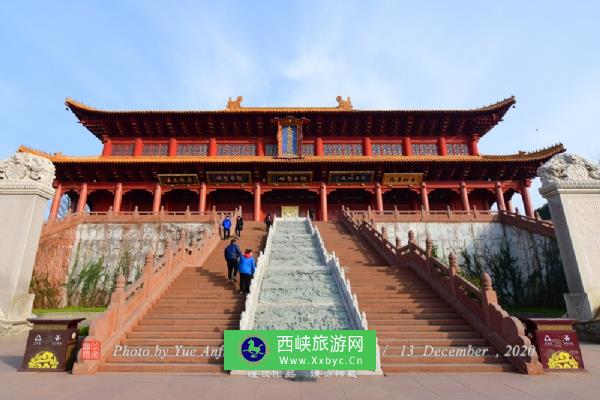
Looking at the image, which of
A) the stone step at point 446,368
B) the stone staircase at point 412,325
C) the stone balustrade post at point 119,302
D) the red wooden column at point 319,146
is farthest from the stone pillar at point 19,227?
the red wooden column at point 319,146

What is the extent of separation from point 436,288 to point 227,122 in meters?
19.6

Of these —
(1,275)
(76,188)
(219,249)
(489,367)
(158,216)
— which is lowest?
(489,367)

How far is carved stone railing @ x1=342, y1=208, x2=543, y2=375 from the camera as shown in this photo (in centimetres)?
570

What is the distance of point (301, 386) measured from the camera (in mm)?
4543

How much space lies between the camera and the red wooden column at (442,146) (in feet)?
79.0

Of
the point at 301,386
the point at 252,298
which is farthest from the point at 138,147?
Answer: the point at 301,386

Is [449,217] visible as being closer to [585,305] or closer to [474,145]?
[585,305]

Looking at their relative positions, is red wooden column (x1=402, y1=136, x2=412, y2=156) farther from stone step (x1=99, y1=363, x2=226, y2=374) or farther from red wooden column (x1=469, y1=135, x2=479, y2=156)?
stone step (x1=99, y1=363, x2=226, y2=374)

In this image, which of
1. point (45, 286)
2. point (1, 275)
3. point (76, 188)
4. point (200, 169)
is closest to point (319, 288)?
point (1, 275)

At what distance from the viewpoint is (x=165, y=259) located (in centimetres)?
917

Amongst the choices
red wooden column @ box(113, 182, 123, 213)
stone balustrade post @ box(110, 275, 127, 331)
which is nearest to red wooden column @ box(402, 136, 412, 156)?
red wooden column @ box(113, 182, 123, 213)

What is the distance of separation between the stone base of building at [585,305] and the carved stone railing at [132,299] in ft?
32.1

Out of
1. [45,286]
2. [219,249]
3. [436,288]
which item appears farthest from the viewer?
[45,286]

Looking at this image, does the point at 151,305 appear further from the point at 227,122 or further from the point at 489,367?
the point at 227,122
